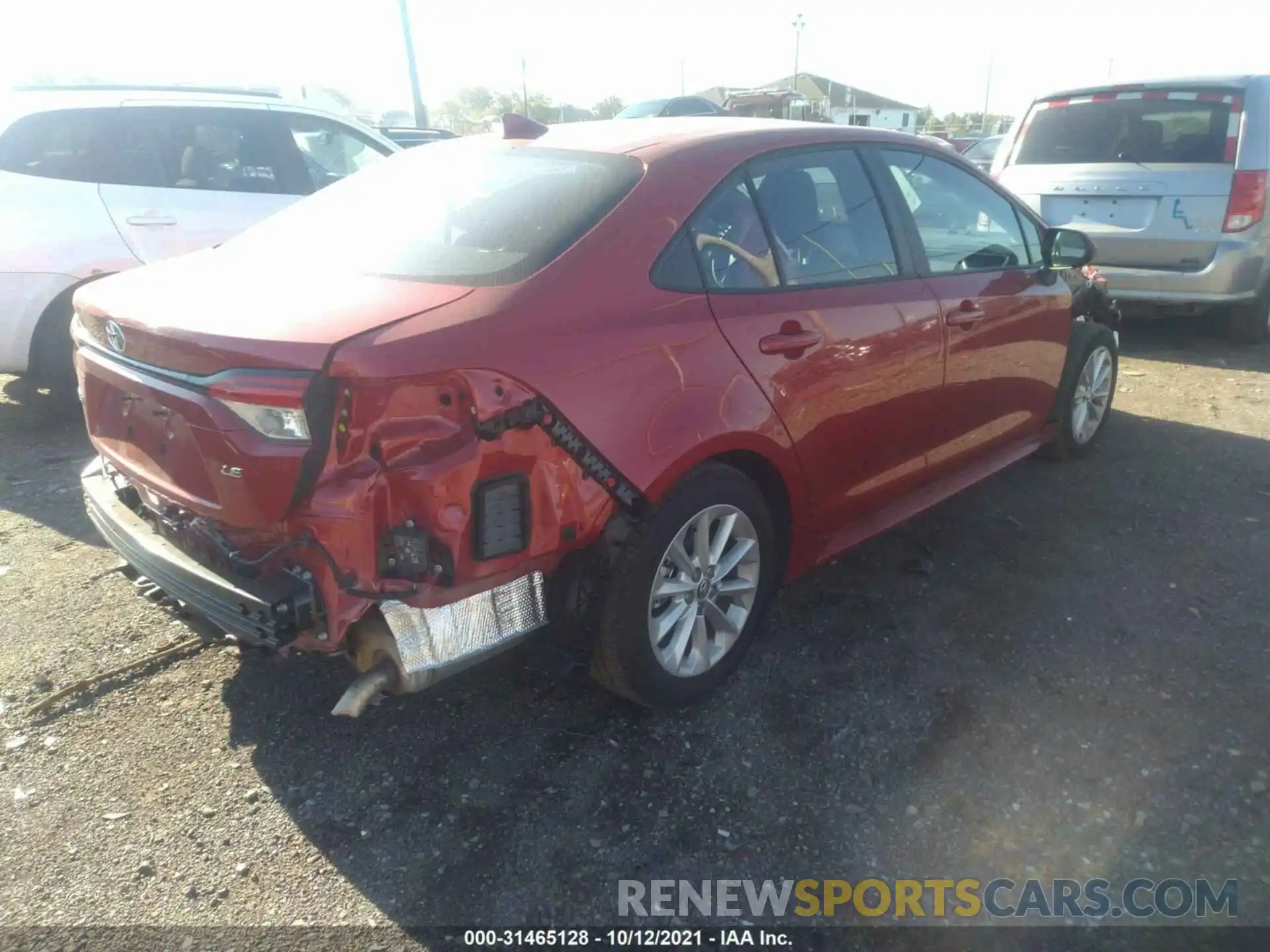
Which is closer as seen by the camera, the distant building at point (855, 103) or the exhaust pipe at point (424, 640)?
the exhaust pipe at point (424, 640)

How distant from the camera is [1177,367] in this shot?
683cm

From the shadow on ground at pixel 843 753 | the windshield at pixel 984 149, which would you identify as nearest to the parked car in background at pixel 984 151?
the windshield at pixel 984 149

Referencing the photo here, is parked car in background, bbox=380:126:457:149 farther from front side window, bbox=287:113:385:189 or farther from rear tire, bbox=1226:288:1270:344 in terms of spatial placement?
rear tire, bbox=1226:288:1270:344

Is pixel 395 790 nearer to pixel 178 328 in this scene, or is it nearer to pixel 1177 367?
pixel 178 328

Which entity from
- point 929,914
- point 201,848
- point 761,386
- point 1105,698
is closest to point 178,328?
point 201,848

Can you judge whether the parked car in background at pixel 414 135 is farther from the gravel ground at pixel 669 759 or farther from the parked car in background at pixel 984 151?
the gravel ground at pixel 669 759

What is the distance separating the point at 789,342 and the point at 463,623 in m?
1.30

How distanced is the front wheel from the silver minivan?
514 centimetres

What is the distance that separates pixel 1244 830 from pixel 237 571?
2.69 m

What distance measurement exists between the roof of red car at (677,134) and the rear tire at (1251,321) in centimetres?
498

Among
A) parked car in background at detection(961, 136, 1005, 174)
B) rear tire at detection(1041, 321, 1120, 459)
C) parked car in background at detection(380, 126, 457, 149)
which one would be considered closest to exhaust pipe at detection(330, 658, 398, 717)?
rear tire at detection(1041, 321, 1120, 459)

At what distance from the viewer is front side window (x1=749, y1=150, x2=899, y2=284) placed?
9.97ft

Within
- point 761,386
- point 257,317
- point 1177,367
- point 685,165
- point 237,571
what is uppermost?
point 685,165

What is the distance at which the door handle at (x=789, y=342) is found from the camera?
284cm
